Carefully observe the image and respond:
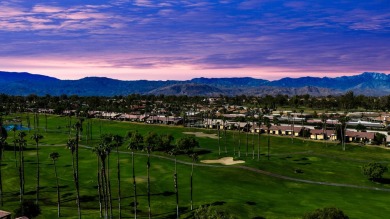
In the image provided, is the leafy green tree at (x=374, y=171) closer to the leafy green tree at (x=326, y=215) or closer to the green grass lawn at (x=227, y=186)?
the green grass lawn at (x=227, y=186)

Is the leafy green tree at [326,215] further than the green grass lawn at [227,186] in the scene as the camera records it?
No

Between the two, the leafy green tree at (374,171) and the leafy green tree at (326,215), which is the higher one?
the leafy green tree at (326,215)

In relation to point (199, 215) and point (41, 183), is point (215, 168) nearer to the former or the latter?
point (41, 183)

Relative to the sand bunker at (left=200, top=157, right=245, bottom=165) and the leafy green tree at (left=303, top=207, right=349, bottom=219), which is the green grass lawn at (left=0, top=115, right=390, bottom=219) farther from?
the leafy green tree at (left=303, top=207, right=349, bottom=219)

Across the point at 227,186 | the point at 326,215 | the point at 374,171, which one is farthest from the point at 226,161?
the point at 326,215

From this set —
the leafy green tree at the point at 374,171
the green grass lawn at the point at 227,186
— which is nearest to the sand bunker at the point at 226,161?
the green grass lawn at the point at 227,186

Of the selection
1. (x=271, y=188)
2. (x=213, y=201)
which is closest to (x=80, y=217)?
(x=213, y=201)

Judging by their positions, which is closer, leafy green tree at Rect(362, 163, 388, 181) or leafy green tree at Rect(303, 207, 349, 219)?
leafy green tree at Rect(303, 207, 349, 219)

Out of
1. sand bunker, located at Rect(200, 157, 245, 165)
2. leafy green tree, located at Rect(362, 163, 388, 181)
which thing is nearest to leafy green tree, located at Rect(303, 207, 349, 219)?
leafy green tree, located at Rect(362, 163, 388, 181)

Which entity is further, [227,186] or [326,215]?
[227,186]

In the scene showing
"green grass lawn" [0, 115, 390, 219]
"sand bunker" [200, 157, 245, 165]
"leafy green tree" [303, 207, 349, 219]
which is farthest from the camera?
"sand bunker" [200, 157, 245, 165]

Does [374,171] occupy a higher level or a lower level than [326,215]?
lower

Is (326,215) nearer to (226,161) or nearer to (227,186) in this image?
(227,186)

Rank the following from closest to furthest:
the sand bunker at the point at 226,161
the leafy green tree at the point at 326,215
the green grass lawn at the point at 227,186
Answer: the leafy green tree at the point at 326,215
the green grass lawn at the point at 227,186
the sand bunker at the point at 226,161
